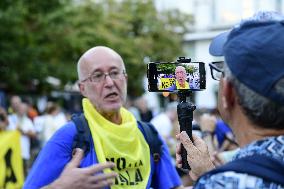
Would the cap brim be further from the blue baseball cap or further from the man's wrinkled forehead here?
the man's wrinkled forehead

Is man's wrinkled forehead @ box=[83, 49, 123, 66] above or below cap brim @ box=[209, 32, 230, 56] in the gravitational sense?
below

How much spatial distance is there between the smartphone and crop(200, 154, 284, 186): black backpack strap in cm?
91

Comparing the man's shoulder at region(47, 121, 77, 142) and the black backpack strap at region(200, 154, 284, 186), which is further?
the man's shoulder at region(47, 121, 77, 142)

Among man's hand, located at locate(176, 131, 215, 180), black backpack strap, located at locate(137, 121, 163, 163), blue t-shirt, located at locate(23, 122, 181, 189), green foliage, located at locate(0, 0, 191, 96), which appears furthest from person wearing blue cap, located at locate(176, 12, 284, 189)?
green foliage, located at locate(0, 0, 191, 96)

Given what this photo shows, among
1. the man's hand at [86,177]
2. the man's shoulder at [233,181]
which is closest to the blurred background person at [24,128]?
the man's hand at [86,177]

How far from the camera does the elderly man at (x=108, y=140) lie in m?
3.52

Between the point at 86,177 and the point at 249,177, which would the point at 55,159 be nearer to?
the point at 86,177

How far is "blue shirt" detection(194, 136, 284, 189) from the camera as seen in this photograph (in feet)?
5.83

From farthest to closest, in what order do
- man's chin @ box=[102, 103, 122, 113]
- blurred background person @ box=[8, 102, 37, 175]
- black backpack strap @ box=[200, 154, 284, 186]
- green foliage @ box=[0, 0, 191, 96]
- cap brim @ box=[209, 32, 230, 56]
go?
1. green foliage @ box=[0, 0, 191, 96]
2. blurred background person @ box=[8, 102, 37, 175]
3. man's chin @ box=[102, 103, 122, 113]
4. cap brim @ box=[209, 32, 230, 56]
5. black backpack strap @ box=[200, 154, 284, 186]

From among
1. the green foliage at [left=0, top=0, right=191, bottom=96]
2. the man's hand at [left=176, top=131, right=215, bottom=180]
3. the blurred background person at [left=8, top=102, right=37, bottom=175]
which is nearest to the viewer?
the man's hand at [left=176, top=131, right=215, bottom=180]

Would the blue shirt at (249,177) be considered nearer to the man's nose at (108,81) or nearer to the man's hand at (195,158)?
the man's hand at (195,158)

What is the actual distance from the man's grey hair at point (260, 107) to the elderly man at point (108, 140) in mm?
1760

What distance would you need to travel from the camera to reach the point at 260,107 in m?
1.86

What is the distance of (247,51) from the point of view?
1.86m
